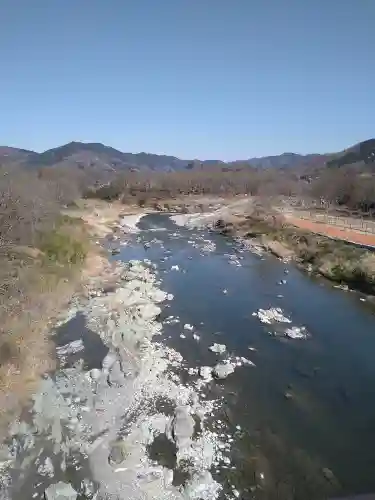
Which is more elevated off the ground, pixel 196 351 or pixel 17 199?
pixel 17 199

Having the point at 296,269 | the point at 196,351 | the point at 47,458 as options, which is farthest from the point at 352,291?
the point at 47,458

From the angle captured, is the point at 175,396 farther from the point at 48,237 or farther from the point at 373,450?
the point at 48,237

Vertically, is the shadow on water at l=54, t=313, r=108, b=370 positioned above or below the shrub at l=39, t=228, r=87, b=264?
below

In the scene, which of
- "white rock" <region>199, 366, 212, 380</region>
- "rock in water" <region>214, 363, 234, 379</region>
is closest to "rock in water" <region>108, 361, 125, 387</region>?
"white rock" <region>199, 366, 212, 380</region>

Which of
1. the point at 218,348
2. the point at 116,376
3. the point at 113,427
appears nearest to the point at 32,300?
the point at 116,376

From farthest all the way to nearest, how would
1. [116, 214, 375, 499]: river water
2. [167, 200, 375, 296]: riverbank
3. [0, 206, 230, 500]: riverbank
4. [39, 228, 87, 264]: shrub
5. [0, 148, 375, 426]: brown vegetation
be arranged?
[39, 228, 87, 264]: shrub → [167, 200, 375, 296]: riverbank → [0, 148, 375, 426]: brown vegetation → [116, 214, 375, 499]: river water → [0, 206, 230, 500]: riverbank

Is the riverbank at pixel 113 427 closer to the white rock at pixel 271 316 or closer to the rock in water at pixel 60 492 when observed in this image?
the rock in water at pixel 60 492

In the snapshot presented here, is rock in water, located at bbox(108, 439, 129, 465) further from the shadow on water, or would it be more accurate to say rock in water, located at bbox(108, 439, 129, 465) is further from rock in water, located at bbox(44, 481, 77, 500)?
the shadow on water
